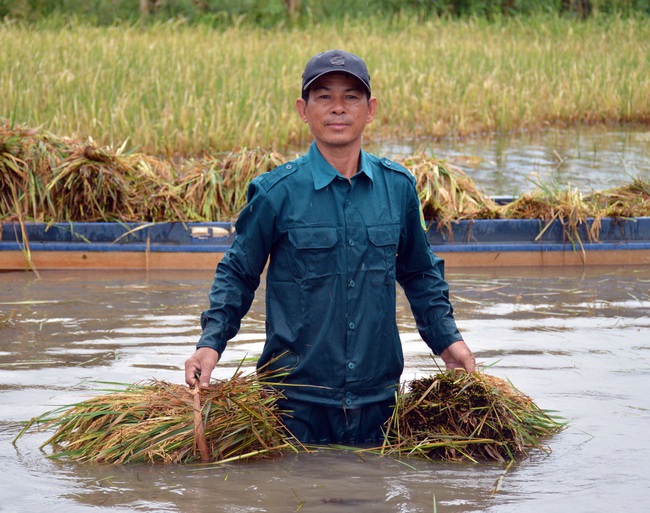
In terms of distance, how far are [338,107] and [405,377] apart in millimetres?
1797

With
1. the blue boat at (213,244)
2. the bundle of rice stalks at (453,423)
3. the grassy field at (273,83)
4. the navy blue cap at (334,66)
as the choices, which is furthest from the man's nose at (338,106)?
the grassy field at (273,83)

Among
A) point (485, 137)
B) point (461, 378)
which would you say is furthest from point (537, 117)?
point (461, 378)

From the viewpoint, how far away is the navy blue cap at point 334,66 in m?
4.03

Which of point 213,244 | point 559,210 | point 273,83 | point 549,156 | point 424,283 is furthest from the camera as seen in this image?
point 273,83

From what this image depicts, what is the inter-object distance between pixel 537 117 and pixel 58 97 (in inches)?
274

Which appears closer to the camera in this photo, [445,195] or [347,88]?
[347,88]

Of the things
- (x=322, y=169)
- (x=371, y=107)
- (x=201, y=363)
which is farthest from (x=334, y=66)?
(x=201, y=363)

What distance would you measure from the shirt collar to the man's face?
0.22ft

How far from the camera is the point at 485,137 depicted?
15797 mm

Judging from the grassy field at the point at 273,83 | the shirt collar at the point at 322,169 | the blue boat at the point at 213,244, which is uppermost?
the grassy field at the point at 273,83

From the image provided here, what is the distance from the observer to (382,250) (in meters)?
4.14

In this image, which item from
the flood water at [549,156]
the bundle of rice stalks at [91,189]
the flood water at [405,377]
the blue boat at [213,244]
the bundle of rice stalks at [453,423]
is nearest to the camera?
the flood water at [405,377]

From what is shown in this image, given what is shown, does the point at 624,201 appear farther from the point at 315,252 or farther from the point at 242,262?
the point at 242,262

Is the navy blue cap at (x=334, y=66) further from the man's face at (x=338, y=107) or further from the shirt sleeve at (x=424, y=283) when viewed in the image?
the shirt sleeve at (x=424, y=283)
